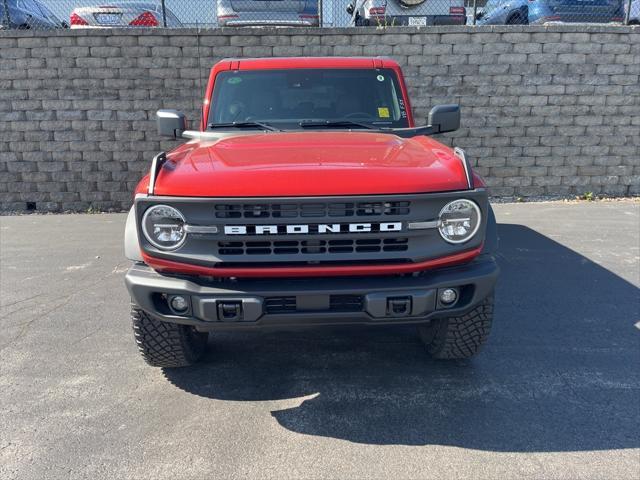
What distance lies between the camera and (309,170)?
260 cm

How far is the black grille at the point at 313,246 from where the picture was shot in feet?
8.46

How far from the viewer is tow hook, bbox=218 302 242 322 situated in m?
2.49

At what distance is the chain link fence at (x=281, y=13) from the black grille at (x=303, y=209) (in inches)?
249

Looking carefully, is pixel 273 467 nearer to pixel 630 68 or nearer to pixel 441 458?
pixel 441 458

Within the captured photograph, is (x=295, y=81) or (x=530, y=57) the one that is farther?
(x=530, y=57)

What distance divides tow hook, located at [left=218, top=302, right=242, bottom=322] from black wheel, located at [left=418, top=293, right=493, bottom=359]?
1261 millimetres

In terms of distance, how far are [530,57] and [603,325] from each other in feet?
18.4

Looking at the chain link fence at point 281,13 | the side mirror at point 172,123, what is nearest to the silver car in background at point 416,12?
the chain link fence at point 281,13

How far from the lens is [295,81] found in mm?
4055

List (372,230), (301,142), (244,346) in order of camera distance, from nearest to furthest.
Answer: (372,230) → (301,142) → (244,346)

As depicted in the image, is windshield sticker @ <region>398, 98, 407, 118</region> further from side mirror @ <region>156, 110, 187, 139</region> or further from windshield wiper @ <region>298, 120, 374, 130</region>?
side mirror @ <region>156, 110, 187, 139</region>

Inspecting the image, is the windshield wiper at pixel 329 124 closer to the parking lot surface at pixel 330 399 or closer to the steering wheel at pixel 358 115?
the steering wheel at pixel 358 115

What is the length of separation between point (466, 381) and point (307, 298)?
128cm

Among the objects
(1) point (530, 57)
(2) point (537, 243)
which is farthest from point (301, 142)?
(1) point (530, 57)
